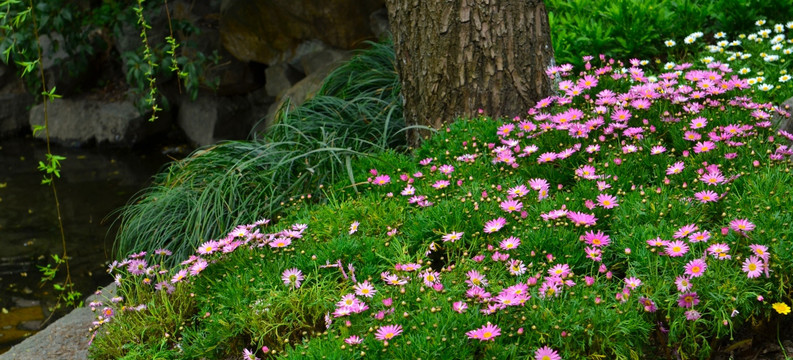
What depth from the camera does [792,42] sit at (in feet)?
16.2

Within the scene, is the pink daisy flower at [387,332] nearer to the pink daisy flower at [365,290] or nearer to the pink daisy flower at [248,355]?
the pink daisy flower at [365,290]

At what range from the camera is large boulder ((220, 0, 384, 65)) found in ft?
23.5

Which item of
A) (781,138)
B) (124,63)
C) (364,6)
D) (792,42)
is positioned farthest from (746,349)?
(124,63)

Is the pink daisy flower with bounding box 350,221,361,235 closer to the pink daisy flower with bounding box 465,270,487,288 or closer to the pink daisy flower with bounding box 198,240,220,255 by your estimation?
the pink daisy flower with bounding box 198,240,220,255

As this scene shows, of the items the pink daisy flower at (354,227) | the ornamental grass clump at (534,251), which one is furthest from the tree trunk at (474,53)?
the pink daisy flower at (354,227)

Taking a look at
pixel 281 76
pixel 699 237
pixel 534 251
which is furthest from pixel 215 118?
pixel 699 237

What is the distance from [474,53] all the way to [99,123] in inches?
226

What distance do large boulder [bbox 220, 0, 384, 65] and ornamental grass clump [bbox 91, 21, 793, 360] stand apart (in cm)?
351

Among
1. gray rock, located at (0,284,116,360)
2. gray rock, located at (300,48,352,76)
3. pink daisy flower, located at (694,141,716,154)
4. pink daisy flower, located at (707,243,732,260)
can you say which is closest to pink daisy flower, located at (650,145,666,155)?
pink daisy flower, located at (694,141,716,154)

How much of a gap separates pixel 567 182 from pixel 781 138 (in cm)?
95

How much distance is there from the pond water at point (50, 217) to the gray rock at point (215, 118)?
44cm

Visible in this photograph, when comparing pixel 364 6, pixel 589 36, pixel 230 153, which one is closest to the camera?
pixel 230 153

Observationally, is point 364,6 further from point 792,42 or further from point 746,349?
point 746,349

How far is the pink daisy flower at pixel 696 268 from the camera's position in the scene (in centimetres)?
240
